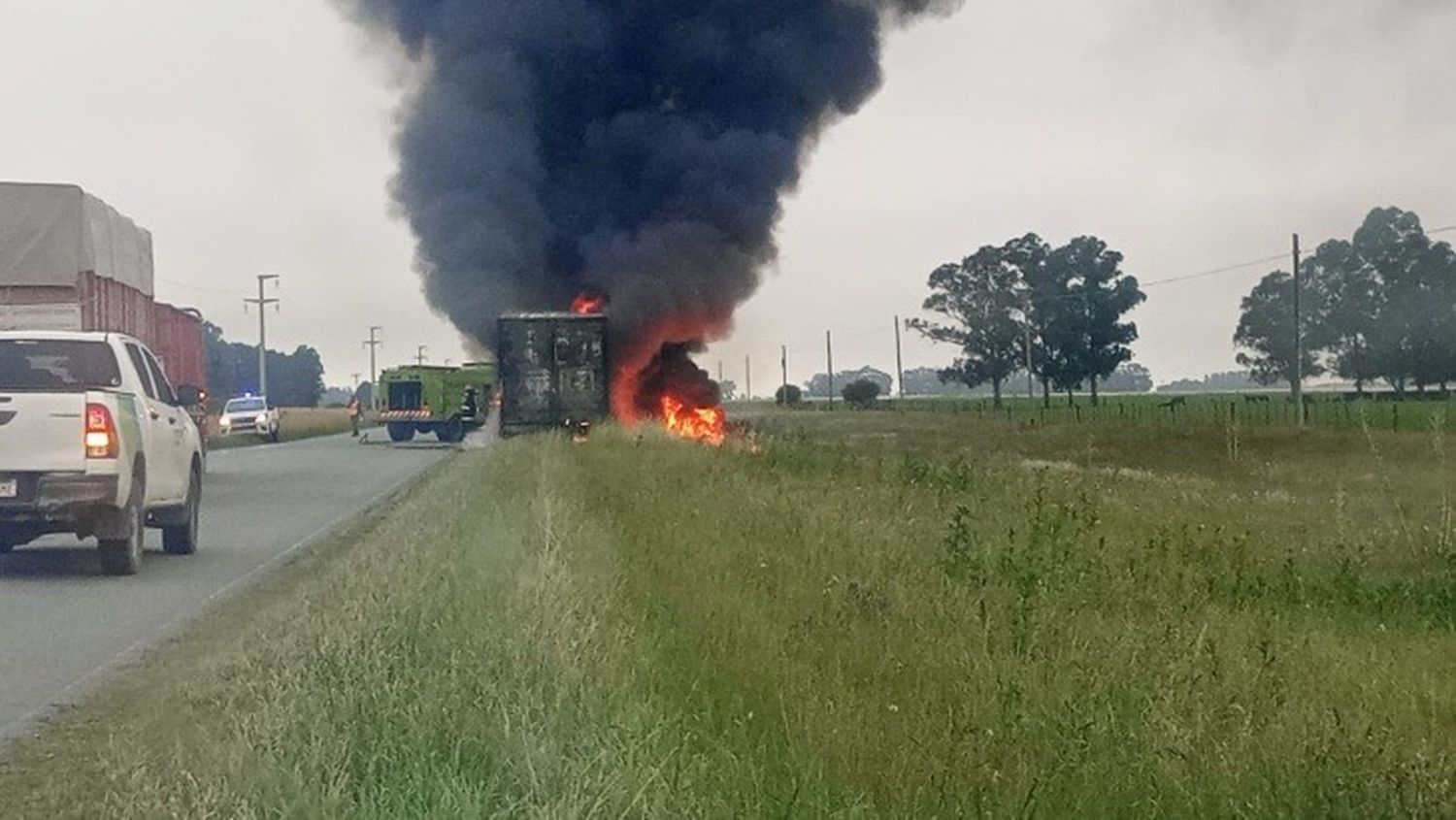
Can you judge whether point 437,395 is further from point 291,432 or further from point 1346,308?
point 1346,308

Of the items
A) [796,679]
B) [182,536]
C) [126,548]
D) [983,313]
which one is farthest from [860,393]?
[796,679]

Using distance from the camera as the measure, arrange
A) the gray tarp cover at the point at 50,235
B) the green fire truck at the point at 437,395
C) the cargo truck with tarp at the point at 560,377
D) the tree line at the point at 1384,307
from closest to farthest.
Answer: the gray tarp cover at the point at 50,235 → the cargo truck with tarp at the point at 560,377 → the green fire truck at the point at 437,395 → the tree line at the point at 1384,307

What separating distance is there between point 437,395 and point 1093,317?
52.0 m

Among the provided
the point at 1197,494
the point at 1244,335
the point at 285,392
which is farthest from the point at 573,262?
the point at 285,392

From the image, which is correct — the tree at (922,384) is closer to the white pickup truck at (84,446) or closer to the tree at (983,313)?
the tree at (983,313)

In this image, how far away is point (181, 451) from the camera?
A: 15656 mm

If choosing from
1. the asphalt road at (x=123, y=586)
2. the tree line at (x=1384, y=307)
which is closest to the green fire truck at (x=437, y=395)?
the asphalt road at (x=123, y=586)

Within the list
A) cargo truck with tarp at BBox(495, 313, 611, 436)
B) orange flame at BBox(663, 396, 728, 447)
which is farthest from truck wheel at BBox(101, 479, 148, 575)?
cargo truck with tarp at BBox(495, 313, 611, 436)

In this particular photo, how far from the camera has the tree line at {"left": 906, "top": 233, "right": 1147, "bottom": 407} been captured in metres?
92.3

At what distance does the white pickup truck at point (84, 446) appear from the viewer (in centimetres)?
1289

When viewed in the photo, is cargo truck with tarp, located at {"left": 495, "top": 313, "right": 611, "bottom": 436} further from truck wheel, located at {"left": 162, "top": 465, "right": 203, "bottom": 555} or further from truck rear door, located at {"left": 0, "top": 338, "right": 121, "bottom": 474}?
truck rear door, located at {"left": 0, "top": 338, "right": 121, "bottom": 474}

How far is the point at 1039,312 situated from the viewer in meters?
94.6

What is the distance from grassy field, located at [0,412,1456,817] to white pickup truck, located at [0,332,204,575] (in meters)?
1.75

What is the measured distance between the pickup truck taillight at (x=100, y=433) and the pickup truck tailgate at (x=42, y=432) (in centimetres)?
5
